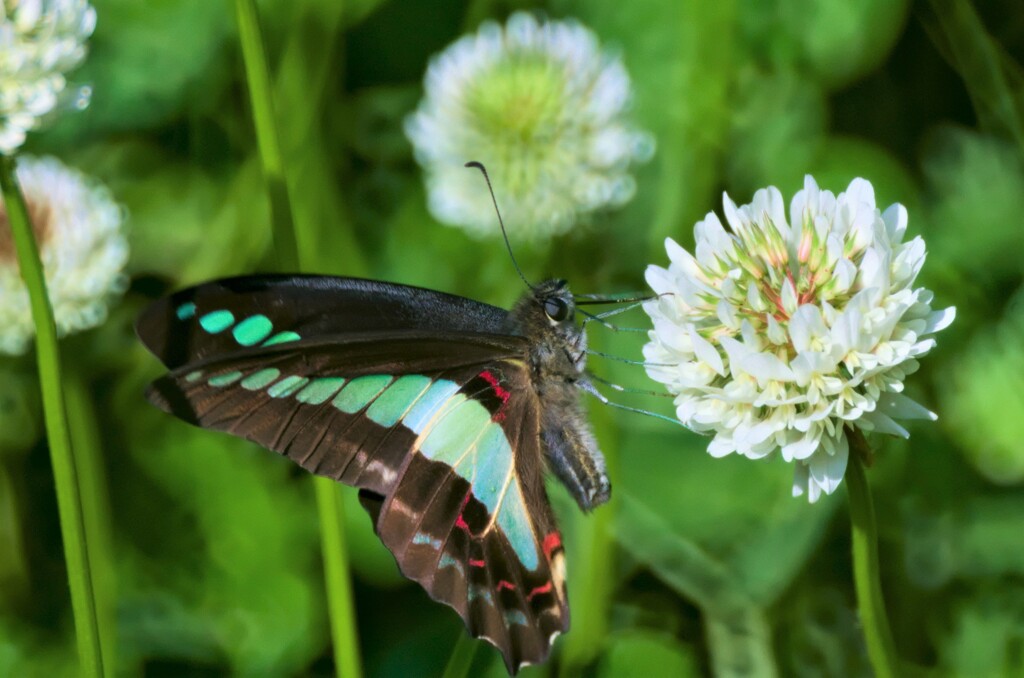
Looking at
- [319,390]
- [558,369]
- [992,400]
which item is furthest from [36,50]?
[992,400]

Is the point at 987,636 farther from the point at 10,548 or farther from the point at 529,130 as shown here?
the point at 10,548

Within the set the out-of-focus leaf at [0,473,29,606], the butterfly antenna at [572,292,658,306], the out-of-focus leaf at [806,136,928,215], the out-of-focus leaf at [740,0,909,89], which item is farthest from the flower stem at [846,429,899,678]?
the out-of-focus leaf at [0,473,29,606]

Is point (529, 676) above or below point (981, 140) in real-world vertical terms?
below

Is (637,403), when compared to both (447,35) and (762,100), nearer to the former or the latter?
(762,100)

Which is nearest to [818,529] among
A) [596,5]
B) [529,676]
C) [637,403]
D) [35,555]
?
[637,403]

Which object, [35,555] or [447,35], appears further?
[447,35]

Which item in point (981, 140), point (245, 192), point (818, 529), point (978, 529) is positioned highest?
point (245, 192)
